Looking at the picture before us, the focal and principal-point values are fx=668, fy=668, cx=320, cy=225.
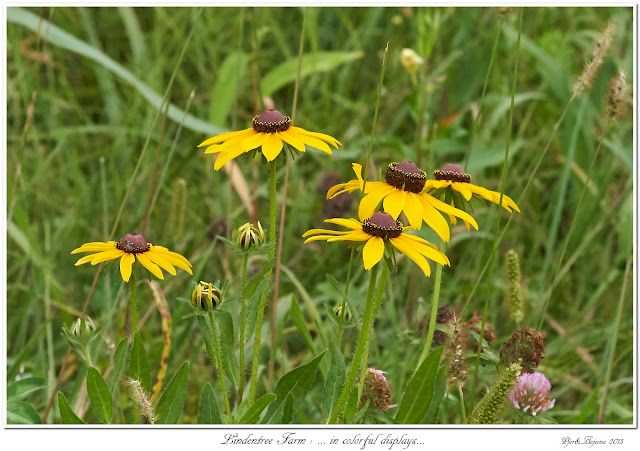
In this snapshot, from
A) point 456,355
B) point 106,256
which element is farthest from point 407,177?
point 106,256

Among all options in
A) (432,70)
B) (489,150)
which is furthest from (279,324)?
(432,70)

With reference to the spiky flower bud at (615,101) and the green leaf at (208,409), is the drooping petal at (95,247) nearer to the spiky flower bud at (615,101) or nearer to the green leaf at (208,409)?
the green leaf at (208,409)

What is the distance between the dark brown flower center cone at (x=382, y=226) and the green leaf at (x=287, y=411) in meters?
0.58

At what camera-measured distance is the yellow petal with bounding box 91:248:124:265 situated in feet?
5.88

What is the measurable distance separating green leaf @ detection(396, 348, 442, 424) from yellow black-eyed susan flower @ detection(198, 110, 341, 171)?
0.69 m

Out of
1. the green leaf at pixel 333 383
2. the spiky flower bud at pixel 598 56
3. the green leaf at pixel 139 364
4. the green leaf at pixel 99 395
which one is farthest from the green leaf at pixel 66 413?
the spiky flower bud at pixel 598 56

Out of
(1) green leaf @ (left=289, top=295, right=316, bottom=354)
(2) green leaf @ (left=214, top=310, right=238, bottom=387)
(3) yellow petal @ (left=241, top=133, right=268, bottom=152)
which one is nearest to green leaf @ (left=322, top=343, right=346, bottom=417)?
(2) green leaf @ (left=214, top=310, right=238, bottom=387)

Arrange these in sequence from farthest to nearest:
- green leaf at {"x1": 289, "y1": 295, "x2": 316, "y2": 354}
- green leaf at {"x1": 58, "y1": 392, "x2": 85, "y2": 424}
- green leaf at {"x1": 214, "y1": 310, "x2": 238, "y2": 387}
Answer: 1. green leaf at {"x1": 289, "y1": 295, "x2": 316, "y2": 354}
2. green leaf at {"x1": 214, "y1": 310, "x2": 238, "y2": 387}
3. green leaf at {"x1": 58, "y1": 392, "x2": 85, "y2": 424}

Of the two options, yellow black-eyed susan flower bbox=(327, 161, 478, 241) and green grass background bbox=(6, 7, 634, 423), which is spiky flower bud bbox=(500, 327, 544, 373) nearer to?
Answer: yellow black-eyed susan flower bbox=(327, 161, 478, 241)

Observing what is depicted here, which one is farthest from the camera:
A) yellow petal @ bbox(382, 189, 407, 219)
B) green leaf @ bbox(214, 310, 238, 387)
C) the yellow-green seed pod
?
green leaf @ bbox(214, 310, 238, 387)

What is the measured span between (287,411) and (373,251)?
Result: 654 millimetres

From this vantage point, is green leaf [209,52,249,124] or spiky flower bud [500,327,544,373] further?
green leaf [209,52,249,124]

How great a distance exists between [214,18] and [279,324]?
2803mm

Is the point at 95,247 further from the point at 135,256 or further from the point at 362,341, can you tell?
the point at 362,341
